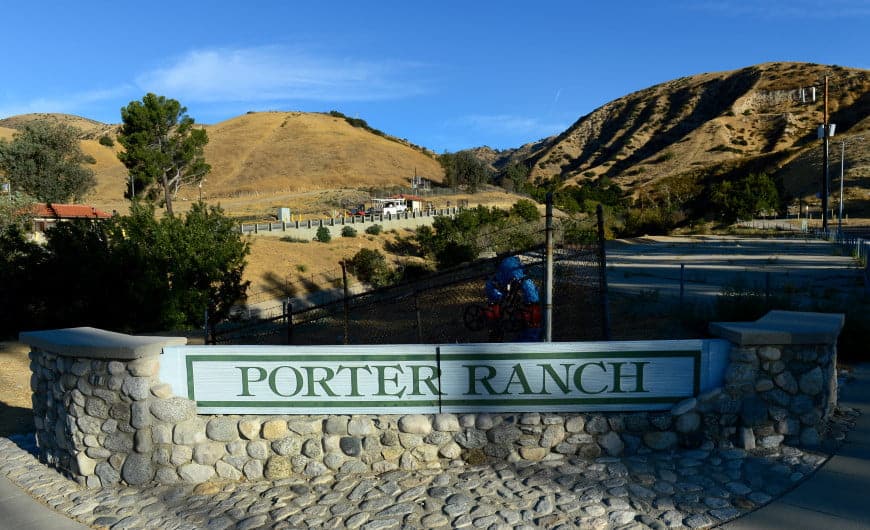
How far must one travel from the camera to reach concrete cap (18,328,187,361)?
5.72m

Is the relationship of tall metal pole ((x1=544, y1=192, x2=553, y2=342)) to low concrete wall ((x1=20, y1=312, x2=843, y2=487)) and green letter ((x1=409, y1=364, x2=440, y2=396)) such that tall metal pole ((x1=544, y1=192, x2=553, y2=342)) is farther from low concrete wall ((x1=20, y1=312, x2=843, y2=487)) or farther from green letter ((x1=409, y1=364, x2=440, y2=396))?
green letter ((x1=409, y1=364, x2=440, y2=396))

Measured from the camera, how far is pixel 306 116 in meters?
137

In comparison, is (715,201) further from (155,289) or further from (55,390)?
(55,390)

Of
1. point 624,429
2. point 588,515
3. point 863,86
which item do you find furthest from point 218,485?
point 863,86

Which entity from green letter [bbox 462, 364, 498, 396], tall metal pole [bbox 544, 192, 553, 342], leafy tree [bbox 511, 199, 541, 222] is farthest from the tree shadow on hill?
green letter [bbox 462, 364, 498, 396]

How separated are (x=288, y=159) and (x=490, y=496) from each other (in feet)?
357

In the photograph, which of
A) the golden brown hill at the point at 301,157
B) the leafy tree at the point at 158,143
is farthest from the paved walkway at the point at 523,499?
the golden brown hill at the point at 301,157

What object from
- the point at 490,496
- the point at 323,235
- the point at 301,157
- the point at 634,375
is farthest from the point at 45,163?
the point at 634,375

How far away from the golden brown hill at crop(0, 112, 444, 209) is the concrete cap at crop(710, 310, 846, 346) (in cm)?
8715

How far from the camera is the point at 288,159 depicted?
108375mm

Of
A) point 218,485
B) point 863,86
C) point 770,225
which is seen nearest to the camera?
point 218,485

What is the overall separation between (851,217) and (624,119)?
9500cm

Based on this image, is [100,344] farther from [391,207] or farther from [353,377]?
[391,207]

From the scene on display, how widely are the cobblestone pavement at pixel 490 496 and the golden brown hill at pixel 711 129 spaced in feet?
228
